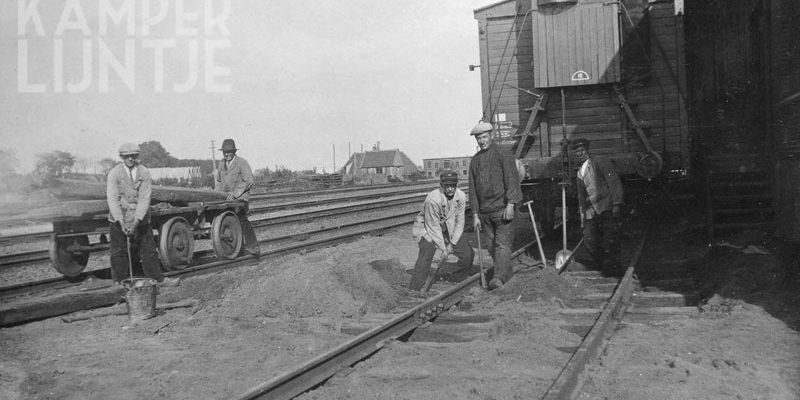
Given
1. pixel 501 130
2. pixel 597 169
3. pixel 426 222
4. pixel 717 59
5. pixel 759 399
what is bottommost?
pixel 759 399

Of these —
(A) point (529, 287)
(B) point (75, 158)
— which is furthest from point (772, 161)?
(B) point (75, 158)

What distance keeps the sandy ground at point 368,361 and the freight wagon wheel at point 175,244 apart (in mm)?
1207

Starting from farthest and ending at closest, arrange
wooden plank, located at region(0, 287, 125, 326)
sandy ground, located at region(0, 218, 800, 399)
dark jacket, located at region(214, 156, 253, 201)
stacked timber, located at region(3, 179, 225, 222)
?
dark jacket, located at region(214, 156, 253, 201), stacked timber, located at region(3, 179, 225, 222), wooden plank, located at region(0, 287, 125, 326), sandy ground, located at region(0, 218, 800, 399)

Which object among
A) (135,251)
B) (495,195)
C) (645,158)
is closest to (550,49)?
(645,158)

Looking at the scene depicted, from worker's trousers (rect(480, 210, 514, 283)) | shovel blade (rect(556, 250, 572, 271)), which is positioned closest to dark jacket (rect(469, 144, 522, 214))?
worker's trousers (rect(480, 210, 514, 283))

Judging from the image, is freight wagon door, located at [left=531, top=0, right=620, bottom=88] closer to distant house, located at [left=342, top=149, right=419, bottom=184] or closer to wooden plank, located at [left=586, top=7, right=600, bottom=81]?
wooden plank, located at [left=586, top=7, right=600, bottom=81]

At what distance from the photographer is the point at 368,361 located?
4.63m

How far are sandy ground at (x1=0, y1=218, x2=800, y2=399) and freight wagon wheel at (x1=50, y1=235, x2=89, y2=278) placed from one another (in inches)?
73.2

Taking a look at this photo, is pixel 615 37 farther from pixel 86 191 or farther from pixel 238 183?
pixel 86 191

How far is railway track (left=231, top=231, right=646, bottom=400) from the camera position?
12.9 ft

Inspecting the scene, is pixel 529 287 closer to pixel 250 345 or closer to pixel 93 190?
pixel 250 345

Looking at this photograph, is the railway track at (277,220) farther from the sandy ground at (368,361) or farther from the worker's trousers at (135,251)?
the sandy ground at (368,361)

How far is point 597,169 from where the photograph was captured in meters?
8.29

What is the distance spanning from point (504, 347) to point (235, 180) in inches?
299
